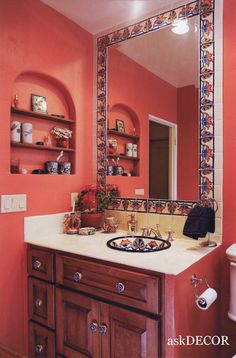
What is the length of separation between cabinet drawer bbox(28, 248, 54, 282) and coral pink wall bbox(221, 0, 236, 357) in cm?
107

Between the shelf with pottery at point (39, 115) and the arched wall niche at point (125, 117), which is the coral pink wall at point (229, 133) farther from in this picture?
the shelf with pottery at point (39, 115)

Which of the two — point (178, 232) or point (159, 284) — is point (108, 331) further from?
point (178, 232)

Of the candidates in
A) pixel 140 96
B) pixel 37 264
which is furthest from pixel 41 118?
pixel 37 264

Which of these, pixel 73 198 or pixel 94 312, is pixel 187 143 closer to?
pixel 73 198

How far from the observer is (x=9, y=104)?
5.52ft

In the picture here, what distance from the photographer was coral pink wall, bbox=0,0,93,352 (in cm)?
167

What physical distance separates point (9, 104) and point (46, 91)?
393 millimetres

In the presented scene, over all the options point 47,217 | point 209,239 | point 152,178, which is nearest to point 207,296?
point 209,239

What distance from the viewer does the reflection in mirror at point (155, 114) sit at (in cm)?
183

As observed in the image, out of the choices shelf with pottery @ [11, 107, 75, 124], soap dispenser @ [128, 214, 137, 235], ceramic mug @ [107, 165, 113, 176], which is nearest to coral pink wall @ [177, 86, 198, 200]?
soap dispenser @ [128, 214, 137, 235]

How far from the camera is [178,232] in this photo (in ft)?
6.03

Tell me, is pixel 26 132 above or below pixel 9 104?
below

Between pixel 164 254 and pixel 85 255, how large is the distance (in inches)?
16.7

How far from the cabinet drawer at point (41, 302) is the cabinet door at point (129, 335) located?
0.39m
